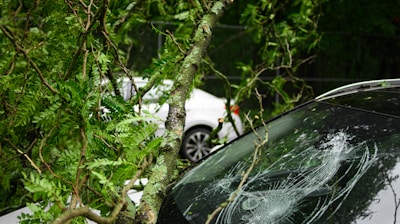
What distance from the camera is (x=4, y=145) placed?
3.65 m

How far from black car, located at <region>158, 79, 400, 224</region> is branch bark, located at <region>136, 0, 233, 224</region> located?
0.21 metres

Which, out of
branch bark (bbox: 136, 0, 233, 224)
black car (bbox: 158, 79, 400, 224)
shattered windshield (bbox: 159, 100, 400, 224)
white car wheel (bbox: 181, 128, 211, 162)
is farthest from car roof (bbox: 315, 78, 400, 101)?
white car wheel (bbox: 181, 128, 211, 162)

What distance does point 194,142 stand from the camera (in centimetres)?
1073

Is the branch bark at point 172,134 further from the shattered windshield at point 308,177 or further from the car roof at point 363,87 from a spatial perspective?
the car roof at point 363,87

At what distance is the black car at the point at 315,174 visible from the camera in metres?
2.16

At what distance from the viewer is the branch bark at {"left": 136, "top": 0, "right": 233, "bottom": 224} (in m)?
2.14

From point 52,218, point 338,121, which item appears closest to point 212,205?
point 338,121

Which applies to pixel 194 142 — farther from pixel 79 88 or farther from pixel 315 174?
pixel 79 88

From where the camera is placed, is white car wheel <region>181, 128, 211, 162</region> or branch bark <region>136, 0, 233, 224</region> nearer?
branch bark <region>136, 0, 233, 224</region>

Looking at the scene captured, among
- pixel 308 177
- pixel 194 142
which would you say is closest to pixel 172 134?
pixel 308 177

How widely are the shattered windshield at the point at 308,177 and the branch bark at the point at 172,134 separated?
0.22 metres

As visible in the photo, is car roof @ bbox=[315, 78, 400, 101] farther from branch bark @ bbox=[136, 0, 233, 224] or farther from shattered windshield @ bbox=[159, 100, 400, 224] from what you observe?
branch bark @ bbox=[136, 0, 233, 224]

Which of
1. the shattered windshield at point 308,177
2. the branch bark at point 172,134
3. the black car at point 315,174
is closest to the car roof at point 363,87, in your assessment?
the black car at point 315,174

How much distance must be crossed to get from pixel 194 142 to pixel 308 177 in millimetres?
8331
